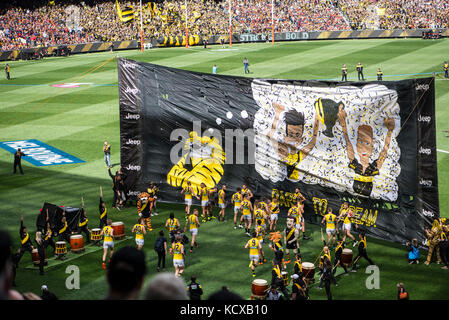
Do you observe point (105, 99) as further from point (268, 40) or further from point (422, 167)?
point (268, 40)

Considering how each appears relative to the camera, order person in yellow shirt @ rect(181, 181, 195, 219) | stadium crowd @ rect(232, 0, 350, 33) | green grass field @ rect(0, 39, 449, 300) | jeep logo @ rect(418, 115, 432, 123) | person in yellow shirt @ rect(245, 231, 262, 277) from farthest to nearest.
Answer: stadium crowd @ rect(232, 0, 350, 33)
person in yellow shirt @ rect(181, 181, 195, 219)
jeep logo @ rect(418, 115, 432, 123)
person in yellow shirt @ rect(245, 231, 262, 277)
green grass field @ rect(0, 39, 449, 300)

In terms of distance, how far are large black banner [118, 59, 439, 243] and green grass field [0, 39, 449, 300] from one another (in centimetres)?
170

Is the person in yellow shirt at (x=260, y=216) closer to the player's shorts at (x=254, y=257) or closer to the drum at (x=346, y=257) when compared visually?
the player's shorts at (x=254, y=257)

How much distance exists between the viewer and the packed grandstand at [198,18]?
288 feet

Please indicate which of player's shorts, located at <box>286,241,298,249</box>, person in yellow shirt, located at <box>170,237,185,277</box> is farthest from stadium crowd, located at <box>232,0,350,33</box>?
person in yellow shirt, located at <box>170,237,185,277</box>

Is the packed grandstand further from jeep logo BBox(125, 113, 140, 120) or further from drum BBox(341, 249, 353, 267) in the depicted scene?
drum BBox(341, 249, 353, 267)

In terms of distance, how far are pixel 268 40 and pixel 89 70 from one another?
110ft

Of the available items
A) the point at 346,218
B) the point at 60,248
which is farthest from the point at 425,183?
the point at 60,248

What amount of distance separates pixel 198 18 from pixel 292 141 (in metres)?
74.5

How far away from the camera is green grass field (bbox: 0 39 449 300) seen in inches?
761

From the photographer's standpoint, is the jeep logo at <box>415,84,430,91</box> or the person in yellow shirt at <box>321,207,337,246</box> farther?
the person in yellow shirt at <box>321,207,337,246</box>

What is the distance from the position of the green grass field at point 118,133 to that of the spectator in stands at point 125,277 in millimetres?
14203

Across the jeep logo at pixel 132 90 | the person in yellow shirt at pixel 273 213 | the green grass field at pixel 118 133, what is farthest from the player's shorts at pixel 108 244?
the jeep logo at pixel 132 90

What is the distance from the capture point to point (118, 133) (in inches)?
1630
